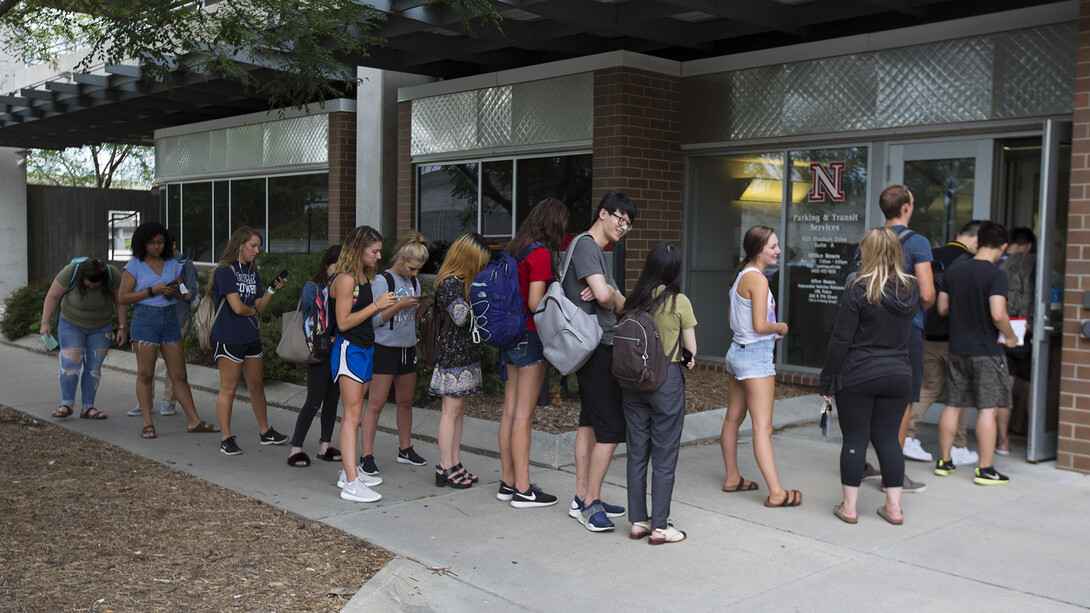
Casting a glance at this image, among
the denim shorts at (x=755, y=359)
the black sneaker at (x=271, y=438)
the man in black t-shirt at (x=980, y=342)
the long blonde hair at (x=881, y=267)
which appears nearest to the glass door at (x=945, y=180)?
the man in black t-shirt at (x=980, y=342)

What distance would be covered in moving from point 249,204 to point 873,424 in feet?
48.0

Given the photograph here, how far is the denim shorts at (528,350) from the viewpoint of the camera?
5.66 meters

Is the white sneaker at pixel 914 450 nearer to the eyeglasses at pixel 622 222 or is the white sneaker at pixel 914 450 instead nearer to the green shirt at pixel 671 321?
the green shirt at pixel 671 321

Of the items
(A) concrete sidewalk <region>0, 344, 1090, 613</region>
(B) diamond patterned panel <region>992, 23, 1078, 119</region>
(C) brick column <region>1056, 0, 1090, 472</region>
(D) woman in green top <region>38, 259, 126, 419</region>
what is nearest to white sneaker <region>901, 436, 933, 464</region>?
(A) concrete sidewalk <region>0, 344, 1090, 613</region>

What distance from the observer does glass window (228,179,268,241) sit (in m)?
17.4

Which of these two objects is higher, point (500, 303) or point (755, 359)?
point (500, 303)

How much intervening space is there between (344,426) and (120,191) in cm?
2484

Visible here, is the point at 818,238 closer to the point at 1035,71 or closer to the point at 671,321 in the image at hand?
the point at 1035,71

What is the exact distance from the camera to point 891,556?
5.06 meters

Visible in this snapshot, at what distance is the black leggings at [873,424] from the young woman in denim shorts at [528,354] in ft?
6.07

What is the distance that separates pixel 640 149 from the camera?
10.8 meters

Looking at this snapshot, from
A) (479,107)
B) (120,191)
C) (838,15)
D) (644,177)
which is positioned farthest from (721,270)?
(120,191)

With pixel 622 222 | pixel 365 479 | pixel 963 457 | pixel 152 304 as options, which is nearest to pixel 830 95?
pixel 963 457

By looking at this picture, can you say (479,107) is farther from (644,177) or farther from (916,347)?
(916,347)
